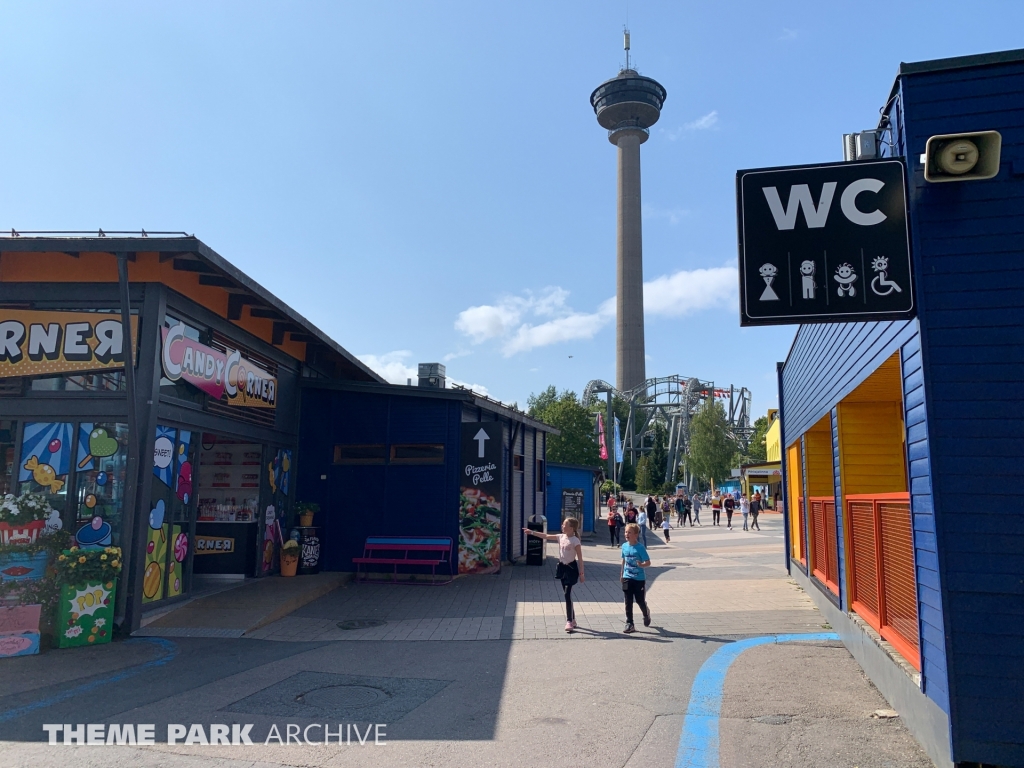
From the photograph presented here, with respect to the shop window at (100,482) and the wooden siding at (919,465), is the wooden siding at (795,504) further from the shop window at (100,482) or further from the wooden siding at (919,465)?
the shop window at (100,482)

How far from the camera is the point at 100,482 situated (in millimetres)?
9820

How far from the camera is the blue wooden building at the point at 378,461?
14820mm

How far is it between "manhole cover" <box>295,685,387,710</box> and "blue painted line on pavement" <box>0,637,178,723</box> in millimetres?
2102

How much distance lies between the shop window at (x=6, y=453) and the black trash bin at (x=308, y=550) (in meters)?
5.44

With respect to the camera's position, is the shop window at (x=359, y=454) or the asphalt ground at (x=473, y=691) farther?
the shop window at (x=359, y=454)

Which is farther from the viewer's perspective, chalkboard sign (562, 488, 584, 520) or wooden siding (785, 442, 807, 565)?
chalkboard sign (562, 488, 584, 520)

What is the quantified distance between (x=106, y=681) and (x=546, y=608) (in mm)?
6326

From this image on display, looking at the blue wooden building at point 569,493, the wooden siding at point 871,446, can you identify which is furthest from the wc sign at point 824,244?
the blue wooden building at point 569,493

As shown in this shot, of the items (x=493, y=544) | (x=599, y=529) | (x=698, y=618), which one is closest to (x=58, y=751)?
(x=698, y=618)

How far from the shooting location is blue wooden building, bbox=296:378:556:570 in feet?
48.6

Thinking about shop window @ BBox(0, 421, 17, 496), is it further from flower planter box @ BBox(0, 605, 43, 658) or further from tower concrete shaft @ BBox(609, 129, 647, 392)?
tower concrete shaft @ BBox(609, 129, 647, 392)

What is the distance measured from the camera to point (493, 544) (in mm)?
15367

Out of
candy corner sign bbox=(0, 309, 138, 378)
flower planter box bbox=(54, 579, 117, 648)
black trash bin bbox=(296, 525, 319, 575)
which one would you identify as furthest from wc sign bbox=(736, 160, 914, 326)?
black trash bin bbox=(296, 525, 319, 575)

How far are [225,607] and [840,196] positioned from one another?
9.71 metres
